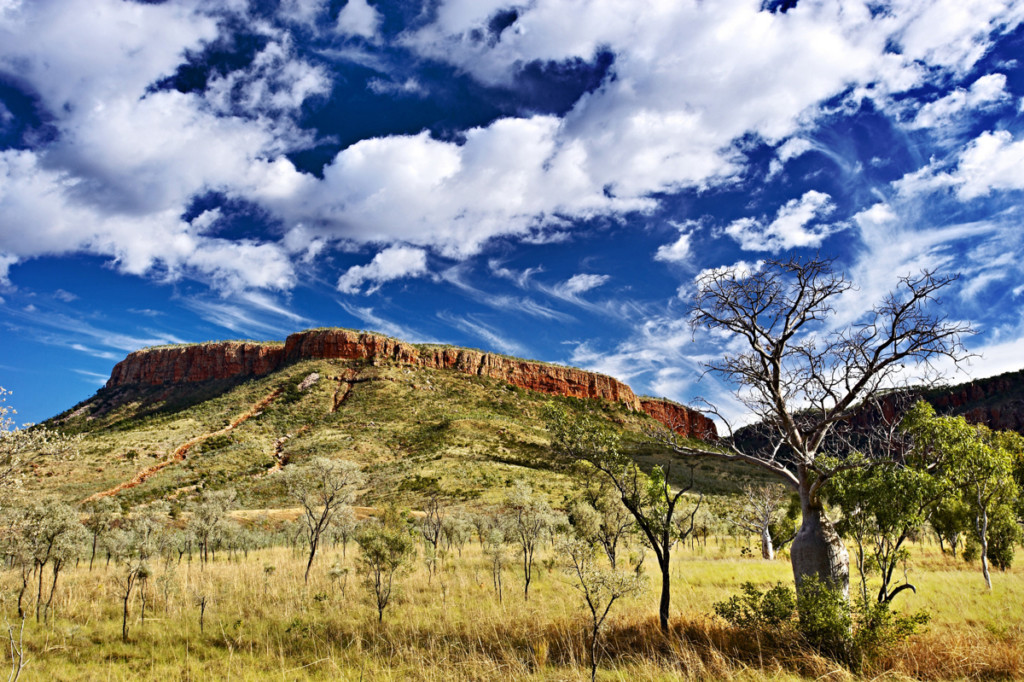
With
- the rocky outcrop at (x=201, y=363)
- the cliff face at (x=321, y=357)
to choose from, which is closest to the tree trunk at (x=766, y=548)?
the cliff face at (x=321, y=357)

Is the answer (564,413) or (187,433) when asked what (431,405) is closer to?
(187,433)

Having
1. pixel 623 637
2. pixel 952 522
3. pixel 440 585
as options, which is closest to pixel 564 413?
pixel 623 637

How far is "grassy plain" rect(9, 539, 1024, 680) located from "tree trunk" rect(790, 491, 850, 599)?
3.87 feet

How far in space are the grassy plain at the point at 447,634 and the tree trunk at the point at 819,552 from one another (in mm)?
1181

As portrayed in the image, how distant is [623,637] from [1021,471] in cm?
2695

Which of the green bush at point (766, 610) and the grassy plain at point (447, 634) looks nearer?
the grassy plain at point (447, 634)

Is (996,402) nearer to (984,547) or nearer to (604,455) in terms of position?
(984,547)

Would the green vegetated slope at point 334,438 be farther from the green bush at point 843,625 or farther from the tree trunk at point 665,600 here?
the green bush at point 843,625

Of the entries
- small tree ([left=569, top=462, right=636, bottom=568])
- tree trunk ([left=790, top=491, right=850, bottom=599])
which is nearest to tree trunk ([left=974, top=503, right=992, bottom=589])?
tree trunk ([left=790, top=491, right=850, bottom=599])

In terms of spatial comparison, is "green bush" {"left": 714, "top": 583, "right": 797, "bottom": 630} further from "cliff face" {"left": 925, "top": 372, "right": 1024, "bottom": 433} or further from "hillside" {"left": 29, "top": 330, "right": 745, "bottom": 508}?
"cliff face" {"left": 925, "top": 372, "right": 1024, "bottom": 433}

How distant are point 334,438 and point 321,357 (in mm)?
42767

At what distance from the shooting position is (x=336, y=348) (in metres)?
102

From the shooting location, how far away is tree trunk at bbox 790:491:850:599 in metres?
7.79

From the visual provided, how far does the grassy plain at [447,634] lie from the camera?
7.32 metres
